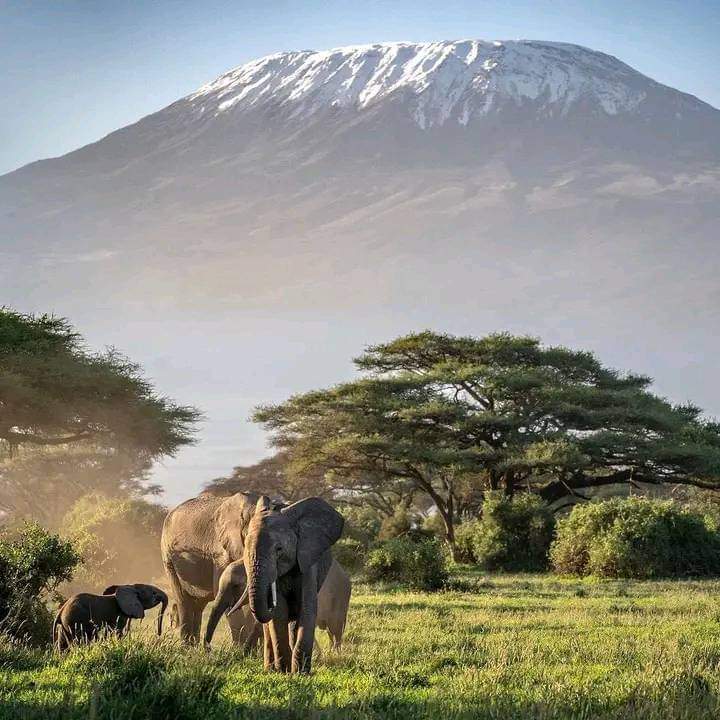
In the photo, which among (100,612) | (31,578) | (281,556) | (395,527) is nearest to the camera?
(281,556)

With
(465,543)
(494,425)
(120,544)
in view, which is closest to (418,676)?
(120,544)

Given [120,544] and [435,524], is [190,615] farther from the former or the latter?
[435,524]

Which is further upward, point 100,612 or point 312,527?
point 312,527

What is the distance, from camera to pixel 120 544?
30203 mm

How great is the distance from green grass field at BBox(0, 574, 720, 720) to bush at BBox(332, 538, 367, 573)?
13.6 meters

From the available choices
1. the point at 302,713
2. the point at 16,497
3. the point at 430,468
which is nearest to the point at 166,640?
the point at 302,713

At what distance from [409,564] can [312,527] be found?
1641 cm

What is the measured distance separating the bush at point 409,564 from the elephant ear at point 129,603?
1362 cm

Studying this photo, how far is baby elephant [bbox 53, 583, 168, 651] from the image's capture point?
12.6 meters

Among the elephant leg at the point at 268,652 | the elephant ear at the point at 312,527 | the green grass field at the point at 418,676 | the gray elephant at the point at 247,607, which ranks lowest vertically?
the green grass field at the point at 418,676

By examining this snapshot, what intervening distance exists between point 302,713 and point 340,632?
5.40 metres

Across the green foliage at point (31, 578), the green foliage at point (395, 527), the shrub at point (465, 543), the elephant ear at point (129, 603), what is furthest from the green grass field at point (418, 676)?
the green foliage at point (395, 527)

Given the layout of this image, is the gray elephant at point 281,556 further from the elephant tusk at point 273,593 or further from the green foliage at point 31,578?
the green foliage at point 31,578

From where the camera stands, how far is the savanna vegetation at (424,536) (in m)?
9.16
